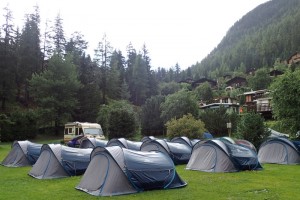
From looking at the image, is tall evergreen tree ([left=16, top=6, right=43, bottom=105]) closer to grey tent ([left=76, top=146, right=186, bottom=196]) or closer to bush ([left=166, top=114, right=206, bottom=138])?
bush ([left=166, top=114, right=206, bottom=138])

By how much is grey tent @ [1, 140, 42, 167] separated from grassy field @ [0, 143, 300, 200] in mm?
2956

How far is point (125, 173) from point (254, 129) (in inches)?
599

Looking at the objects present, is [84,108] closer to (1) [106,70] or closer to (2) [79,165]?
(1) [106,70]

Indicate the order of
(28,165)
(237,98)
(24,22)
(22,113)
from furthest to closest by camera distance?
1. (237,98)
2. (24,22)
3. (22,113)
4. (28,165)

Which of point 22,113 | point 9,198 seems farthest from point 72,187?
point 22,113

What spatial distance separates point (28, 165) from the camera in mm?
18750

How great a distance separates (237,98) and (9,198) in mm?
67082

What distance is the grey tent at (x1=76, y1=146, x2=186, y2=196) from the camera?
1088 cm

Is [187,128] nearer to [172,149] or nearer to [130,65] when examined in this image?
[172,149]

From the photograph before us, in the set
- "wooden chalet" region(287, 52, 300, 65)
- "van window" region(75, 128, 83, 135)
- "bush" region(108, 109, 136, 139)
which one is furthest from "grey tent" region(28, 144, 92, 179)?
"wooden chalet" region(287, 52, 300, 65)

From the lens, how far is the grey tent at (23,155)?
740 inches

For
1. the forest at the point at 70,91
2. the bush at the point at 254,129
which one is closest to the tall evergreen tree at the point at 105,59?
the forest at the point at 70,91

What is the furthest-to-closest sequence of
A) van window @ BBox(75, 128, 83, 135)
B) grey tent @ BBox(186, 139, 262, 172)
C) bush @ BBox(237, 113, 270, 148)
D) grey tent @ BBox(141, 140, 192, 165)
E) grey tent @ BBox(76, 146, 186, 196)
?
van window @ BBox(75, 128, 83, 135)
bush @ BBox(237, 113, 270, 148)
grey tent @ BBox(141, 140, 192, 165)
grey tent @ BBox(186, 139, 262, 172)
grey tent @ BBox(76, 146, 186, 196)

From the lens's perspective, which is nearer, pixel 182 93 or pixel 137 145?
pixel 137 145
